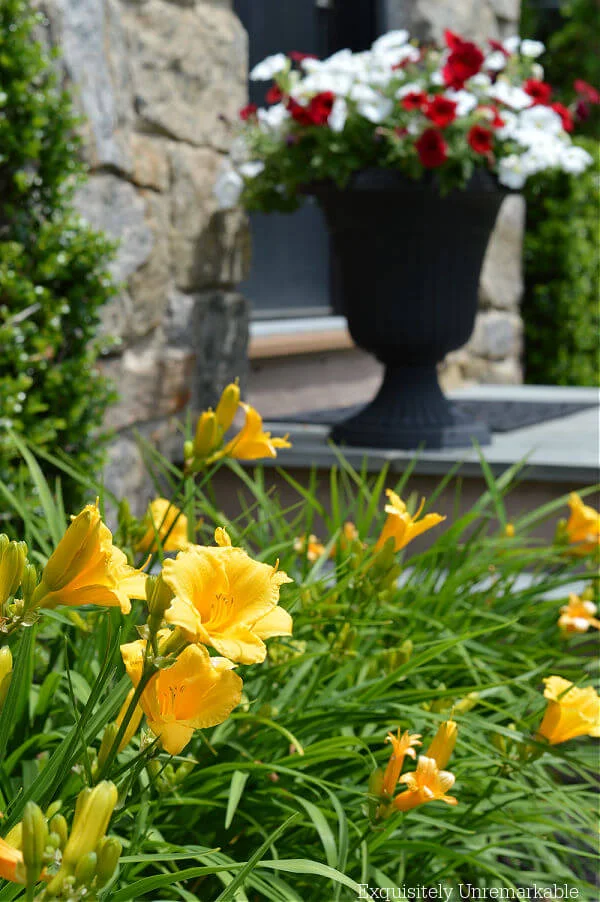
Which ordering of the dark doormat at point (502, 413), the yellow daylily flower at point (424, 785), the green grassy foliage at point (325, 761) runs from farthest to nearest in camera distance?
the dark doormat at point (502, 413) < the green grassy foliage at point (325, 761) < the yellow daylily flower at point (424, 785)

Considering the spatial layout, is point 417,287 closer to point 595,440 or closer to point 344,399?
point 595,440

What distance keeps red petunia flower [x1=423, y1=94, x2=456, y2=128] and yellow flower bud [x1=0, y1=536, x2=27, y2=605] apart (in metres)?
2.49

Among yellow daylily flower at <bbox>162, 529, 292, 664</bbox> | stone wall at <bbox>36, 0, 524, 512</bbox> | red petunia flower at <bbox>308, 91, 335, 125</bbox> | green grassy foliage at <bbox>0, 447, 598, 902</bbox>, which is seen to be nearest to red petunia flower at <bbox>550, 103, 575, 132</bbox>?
red petunia flower at <bbox>308, 91, 335, 125</bbox>

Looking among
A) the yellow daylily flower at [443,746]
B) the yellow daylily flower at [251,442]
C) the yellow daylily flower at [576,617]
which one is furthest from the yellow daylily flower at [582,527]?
the yellow daylily flower at [443,746]

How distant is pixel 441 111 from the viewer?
9.72 ft

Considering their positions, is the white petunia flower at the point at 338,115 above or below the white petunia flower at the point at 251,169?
above

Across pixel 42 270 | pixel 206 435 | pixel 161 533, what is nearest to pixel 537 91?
pixel 42 270

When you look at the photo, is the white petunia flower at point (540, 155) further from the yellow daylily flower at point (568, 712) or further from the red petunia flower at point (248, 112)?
the yellow daylily flower at point (568, 712)

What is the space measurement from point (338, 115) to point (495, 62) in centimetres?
53

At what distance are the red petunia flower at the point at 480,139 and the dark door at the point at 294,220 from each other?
1335 mm

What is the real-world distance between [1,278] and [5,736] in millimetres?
1515

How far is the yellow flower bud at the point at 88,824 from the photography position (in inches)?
21.7

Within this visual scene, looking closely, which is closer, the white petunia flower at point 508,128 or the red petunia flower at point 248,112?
the white petunia flower at point 508,128

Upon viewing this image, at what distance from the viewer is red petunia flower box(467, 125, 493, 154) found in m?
2.97
